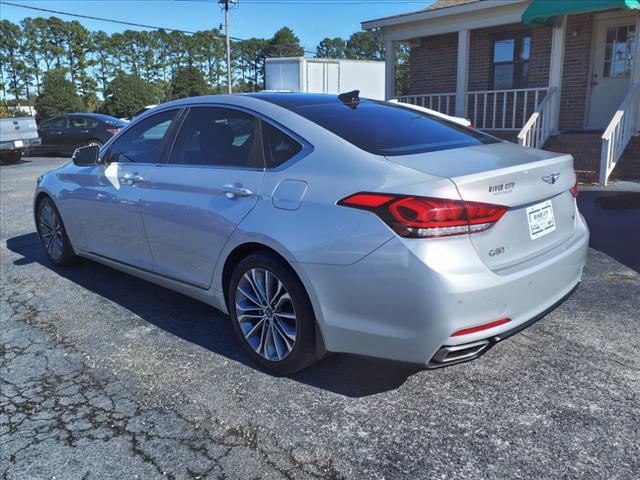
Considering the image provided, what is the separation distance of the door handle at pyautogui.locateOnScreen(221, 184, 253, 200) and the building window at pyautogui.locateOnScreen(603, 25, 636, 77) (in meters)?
10.6

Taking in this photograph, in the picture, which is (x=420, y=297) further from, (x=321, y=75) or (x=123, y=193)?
(x=321, y=75)

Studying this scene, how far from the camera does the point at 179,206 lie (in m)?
3.62

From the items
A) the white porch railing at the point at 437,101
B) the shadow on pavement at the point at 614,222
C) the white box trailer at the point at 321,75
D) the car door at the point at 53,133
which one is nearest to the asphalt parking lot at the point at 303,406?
the shadow on pavement at the point at 614,222

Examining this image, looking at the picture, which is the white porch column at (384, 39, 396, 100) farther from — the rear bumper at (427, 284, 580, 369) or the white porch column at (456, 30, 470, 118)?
the rear bumper at (427, 284, 580, 369)

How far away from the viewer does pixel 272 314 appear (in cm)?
316

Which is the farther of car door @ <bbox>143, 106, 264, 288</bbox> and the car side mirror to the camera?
the car side mirror

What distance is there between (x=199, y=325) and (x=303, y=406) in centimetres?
137

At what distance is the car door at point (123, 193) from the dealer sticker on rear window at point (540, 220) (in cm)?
253

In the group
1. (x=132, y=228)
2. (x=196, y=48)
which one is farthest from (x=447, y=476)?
(x=196, y=48)

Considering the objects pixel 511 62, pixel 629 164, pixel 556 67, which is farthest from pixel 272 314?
pixel 511 62

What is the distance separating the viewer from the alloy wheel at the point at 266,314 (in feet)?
10.1

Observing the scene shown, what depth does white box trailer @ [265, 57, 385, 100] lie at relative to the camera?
20828mm

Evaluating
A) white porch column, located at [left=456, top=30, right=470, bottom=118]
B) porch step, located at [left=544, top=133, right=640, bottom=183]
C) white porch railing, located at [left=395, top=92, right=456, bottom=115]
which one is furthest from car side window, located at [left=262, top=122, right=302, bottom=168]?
white porch railing, located at [left=395, top=92, right=456, bottom=115]

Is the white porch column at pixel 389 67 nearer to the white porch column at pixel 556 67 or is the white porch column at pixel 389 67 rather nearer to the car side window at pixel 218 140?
the white porch column at pixel 556 67
